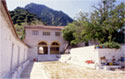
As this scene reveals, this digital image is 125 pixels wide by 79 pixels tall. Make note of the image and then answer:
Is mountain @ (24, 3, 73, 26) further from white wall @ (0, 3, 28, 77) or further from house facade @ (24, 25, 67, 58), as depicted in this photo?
white wall @ (0, 3, 28, 77)

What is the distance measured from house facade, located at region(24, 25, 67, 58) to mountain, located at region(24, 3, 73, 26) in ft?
163

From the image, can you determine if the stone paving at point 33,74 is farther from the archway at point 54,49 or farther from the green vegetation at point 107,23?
the archway at point 54,49

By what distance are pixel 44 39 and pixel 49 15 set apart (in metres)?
61.8

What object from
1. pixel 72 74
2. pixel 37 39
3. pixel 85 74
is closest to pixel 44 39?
pixel 37 39

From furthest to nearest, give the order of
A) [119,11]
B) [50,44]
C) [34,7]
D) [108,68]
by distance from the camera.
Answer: [34,7]
[50,44]
[119,11]
[108,68]

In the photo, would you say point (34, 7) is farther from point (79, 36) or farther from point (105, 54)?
point (105, 54)

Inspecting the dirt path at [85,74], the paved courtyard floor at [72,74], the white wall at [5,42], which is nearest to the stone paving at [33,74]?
the paved courtyard floor at [72,74]

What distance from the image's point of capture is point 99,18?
54.1 feet

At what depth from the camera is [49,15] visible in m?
85.2

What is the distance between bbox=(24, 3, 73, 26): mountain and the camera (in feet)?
260

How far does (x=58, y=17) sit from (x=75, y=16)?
208 ft

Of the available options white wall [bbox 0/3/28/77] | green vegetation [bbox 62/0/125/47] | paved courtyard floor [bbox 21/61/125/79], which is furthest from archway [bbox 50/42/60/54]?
white wall [bbox 0/3/28/77]

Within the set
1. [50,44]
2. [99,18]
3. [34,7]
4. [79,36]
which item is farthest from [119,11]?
[34,7]

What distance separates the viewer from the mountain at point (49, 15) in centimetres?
7916
